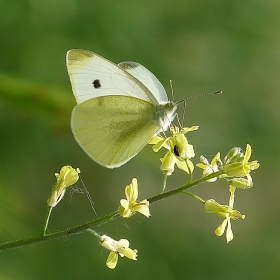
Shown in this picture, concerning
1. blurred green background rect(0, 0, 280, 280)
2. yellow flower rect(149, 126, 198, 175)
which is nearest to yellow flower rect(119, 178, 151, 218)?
yellow flower rect(149, 126, 198, 175)

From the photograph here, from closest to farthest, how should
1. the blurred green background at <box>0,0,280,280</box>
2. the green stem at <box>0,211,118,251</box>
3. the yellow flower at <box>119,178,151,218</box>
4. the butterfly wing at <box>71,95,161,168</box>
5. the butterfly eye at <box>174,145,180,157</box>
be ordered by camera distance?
the green stem at <box>0,211,118,251</box> → the yellow flower at <box>119,178,151,218</box> → the butterfly eye at <box>174,145,180,157</box> → the butterfly wing at <box>71,95,161,168</box> → the blurred green background at <box>0,0,280,280</box>

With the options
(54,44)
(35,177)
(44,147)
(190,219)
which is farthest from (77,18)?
(190,219)

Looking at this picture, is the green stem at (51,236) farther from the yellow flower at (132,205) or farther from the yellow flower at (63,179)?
the yellow flower at (63,179)

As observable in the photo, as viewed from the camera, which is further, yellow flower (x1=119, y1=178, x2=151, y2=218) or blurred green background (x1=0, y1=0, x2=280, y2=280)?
blurred green background (x1=0, y1=0, x2=280, y2=280)

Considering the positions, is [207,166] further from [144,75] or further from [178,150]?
[144,75]

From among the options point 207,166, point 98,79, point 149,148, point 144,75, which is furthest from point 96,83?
point 149,148

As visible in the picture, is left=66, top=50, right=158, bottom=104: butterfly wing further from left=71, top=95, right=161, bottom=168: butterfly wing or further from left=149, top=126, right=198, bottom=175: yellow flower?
left=149, top=126, right=198, bottom=175: yellow flower
